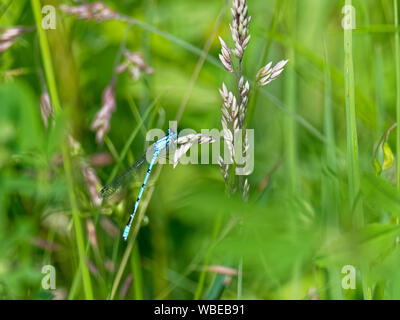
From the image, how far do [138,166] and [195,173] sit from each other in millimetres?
516

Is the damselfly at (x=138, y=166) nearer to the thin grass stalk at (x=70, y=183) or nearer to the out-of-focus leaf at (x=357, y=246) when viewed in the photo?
the thin grass stalk at (x=70, y=183)

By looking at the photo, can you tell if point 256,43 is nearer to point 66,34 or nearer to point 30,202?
point 66,34

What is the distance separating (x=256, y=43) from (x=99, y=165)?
0.70 meters

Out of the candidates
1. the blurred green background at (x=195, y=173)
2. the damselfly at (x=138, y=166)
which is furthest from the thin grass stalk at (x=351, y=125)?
the damselfly at (x=138, y=166)

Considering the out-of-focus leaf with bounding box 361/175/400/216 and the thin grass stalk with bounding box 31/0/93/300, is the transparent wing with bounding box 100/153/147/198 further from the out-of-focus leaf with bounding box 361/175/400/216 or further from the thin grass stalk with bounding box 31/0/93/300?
→ the out-of-focus leaf with bounding box 361/175/400/216

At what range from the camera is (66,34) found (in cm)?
140

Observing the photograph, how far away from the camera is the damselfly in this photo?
945 millimetres

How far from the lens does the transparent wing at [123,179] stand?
1001 mm

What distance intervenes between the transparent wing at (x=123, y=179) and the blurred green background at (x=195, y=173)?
1.5 inches

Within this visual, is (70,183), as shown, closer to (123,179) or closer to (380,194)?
(123,179)

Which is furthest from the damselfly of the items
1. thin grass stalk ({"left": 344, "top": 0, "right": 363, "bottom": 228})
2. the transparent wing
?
thin grass stalk ({"left": 344, "top": 0, "right": 363, "bottom": 228})
